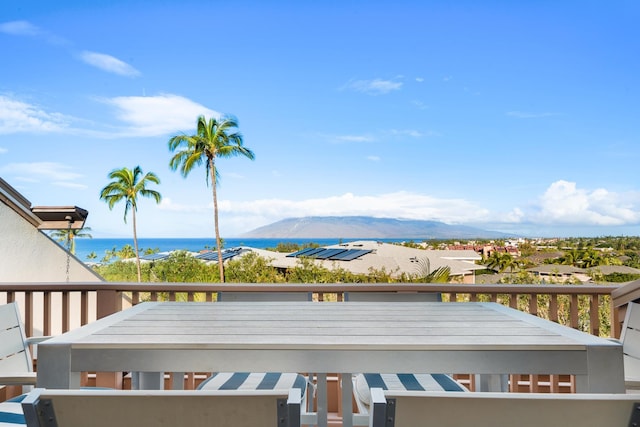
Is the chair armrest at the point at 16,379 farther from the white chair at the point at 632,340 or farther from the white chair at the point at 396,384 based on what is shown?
the white chair at the point at 632,340

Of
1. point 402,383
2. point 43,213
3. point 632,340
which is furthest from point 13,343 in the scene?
point 43,213

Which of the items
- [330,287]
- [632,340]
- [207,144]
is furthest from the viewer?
[207,144]

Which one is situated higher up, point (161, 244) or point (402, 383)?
point (402, 383)

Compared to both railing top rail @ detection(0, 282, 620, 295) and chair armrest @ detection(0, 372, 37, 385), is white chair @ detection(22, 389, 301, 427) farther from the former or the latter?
railing top rail @ detection(0, 282, 620, 295)

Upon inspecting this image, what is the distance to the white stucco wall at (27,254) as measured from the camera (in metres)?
5.74

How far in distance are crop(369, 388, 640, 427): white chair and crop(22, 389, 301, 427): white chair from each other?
0.66 feet

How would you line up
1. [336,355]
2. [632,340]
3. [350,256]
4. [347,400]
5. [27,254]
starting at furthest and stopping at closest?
[350,256]
[27,254]
[632,340]
[347,400]
[336,355]

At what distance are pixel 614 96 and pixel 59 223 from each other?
1984cm

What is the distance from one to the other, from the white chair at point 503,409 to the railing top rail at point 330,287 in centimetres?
195

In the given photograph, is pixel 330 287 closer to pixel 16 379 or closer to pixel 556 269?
pixel 16 379

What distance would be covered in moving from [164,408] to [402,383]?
1463 millimetres

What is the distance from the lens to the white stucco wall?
18.8 feet

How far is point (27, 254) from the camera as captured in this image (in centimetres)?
626

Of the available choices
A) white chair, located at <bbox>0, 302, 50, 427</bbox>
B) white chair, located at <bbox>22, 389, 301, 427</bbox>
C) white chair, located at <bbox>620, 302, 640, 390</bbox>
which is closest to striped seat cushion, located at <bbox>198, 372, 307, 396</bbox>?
white chair, located at <bbox>0, 302, 50, 427</bbox>
